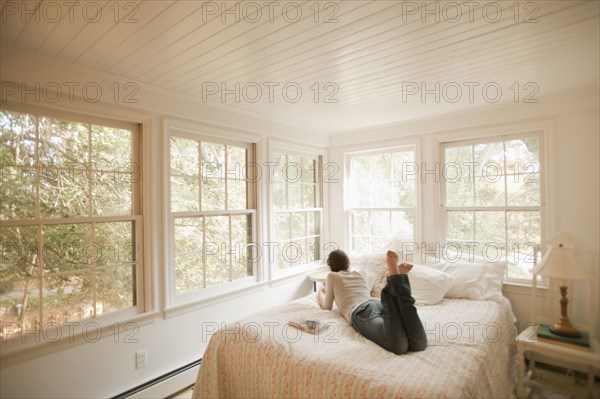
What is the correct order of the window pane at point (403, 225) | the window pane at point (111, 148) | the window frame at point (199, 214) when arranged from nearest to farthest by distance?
the window pane at point (111, 148)
the window frame at point (199, 214)
the window pane at point (403, 225)

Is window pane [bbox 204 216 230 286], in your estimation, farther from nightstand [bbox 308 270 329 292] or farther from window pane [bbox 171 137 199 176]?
nightstand [bbox 308 270 329 292]

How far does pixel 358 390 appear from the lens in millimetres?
1491

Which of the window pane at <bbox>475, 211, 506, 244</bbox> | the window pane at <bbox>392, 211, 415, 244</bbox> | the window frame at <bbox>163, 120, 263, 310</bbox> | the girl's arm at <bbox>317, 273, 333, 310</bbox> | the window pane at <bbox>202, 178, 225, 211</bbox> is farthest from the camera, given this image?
the window pane at <bbox>392, 211, 415, 244</bbox>

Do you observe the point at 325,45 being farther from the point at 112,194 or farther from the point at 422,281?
the point at 422,281

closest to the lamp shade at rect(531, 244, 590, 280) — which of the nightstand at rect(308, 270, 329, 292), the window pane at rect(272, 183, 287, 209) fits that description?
the nightstand at rect(308, 270, 329, 292)

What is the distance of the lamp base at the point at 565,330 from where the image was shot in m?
2.16

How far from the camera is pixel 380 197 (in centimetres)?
390

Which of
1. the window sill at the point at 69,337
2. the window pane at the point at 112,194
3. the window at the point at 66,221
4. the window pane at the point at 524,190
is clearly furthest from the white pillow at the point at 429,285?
the window pane at the point at 112,194

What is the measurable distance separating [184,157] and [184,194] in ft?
1.03

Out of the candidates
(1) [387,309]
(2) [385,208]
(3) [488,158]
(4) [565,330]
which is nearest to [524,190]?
(3) [488,158]

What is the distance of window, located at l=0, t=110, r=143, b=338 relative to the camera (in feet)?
6.28

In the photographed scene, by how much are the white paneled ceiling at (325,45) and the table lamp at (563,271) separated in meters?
1.27

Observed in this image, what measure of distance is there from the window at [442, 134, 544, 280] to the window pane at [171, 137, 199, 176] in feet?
8.22

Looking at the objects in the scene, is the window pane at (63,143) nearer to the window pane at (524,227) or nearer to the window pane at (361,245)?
the window pane at (361,245)
